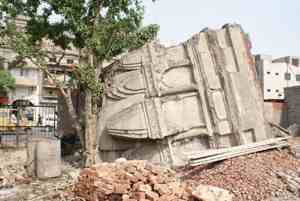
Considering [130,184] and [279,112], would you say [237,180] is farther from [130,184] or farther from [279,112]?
[279,112]

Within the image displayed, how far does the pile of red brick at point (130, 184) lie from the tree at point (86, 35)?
3.87m

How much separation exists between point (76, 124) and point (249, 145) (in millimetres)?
5302

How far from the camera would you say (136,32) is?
1117 cm

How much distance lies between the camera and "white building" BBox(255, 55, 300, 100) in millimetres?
31625

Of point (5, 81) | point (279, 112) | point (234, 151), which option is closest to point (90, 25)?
point (234, 151)

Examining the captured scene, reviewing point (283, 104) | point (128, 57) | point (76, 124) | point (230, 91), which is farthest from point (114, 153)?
point (283, 104)

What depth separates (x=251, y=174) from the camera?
24.3 feet

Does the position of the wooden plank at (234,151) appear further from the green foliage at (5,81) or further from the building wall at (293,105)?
the green foliage at (5,81)

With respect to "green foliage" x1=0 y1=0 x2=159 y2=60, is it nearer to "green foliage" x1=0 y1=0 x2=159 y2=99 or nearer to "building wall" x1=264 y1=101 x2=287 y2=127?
"green foliage" x1=0 y1=0 x2=159 y2=99

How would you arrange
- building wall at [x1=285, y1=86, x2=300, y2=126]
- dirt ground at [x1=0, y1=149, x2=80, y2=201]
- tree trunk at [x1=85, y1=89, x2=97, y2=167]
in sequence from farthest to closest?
building wall at [x1=285, y1=86, x2=300, y2=126]
tree trunk at [x1=85, y1=89, x2=97, y2=167]
dirt ground at [x1=0, y1=149, x2=80, y2=201]

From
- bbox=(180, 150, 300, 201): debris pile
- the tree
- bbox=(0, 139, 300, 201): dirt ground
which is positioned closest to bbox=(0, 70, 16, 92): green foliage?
the tree

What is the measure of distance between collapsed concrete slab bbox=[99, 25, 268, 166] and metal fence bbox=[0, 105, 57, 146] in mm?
3157

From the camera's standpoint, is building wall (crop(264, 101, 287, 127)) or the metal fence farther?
building wall (crop(264, 101, 287, 127))

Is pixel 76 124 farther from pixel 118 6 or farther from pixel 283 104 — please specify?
pixel 283 104
